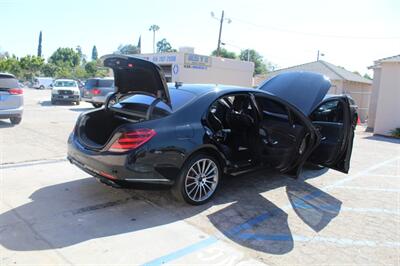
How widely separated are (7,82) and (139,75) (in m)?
7.28

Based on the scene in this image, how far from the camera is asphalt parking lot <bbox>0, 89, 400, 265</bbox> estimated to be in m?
3.41

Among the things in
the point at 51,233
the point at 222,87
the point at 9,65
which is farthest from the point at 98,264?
the point at 9,65

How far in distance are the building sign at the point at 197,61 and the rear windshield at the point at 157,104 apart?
2017 centimetres

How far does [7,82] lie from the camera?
1002cm

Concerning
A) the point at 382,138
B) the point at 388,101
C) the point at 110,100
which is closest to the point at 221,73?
the point at 388,101

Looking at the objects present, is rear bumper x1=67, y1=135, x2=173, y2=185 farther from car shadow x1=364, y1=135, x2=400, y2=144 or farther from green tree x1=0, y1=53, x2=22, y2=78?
green tree x1=0, y1=53, x2=22, y2=78

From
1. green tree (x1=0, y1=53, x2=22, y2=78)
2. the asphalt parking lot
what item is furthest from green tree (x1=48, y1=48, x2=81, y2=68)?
the asphalt parking lot

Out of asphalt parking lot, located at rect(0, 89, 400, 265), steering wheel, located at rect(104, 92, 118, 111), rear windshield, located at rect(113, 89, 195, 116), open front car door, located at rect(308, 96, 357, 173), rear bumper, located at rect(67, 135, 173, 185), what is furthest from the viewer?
open front car door, located at rect(308, 96, 357, 173)

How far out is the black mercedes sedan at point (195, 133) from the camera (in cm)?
411

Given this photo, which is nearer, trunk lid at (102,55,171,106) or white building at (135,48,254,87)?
trunk lid at (102,55,171,106)

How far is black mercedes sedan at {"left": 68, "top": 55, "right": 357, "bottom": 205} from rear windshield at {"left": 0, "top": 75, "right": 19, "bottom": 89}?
20.5 feet

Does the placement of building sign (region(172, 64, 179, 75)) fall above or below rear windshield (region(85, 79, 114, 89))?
above

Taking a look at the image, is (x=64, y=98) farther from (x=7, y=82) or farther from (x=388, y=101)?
(x=388, y=101)

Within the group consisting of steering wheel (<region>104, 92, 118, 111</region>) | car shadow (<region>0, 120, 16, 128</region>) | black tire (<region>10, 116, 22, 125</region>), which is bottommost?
car shadow (<region>0, 120, 16, 128</region>)
